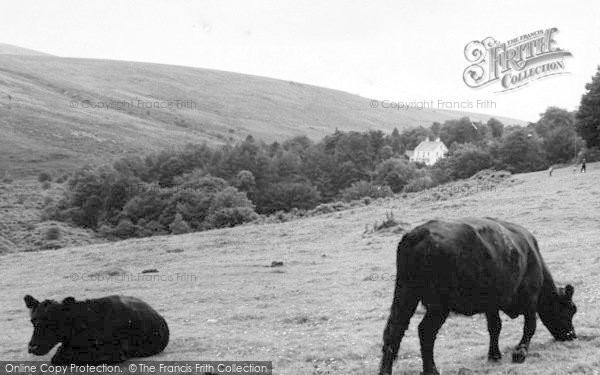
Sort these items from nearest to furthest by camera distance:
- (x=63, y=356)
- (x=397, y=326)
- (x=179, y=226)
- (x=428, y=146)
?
(x=397, y=326), (x=63, y=356), (x=179, y=226), (x=428, y=146)

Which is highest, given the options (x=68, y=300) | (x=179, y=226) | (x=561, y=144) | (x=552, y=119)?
(x=552, y=119)

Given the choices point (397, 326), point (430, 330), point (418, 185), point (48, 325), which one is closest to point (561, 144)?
point (418, 185)

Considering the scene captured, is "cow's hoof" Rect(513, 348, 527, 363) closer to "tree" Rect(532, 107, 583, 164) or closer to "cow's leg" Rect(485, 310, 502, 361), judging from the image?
"cow's leg" Rect(485, 310, 502, 361)

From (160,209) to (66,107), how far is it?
103272mm

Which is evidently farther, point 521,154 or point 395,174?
point 395,174

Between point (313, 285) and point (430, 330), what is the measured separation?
1367cm

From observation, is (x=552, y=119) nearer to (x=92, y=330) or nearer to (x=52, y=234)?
(x=52, y=234)

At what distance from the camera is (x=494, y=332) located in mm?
10922

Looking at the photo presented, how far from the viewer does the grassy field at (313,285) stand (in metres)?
12.5

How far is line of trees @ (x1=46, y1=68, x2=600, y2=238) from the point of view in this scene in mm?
77125

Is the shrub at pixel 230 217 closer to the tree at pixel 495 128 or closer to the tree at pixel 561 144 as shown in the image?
the tree at pixel 561 144

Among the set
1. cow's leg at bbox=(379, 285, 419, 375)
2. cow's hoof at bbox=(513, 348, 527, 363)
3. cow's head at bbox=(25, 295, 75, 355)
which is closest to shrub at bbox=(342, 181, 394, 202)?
cow's head at bbox=(25, 295, 75, 355)

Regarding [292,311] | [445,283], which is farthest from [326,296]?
[445,283]

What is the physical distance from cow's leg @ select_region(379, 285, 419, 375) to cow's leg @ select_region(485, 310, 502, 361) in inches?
73.0
